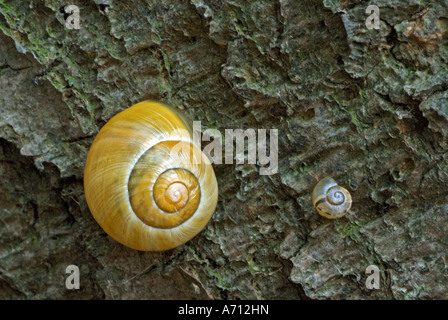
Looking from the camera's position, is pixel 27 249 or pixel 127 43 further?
pixel 27 249

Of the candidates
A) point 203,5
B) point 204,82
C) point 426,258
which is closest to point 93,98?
point 204,82

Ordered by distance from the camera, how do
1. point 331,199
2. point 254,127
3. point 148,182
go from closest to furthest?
1. point 148,182
2. point 331,199
3. point 254,127

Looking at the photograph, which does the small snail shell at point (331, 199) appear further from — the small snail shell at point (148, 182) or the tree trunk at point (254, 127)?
the small snail shell at point (148, 182)

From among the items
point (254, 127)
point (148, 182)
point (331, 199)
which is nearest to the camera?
point (148, 182)

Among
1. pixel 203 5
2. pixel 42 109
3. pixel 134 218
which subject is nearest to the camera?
pixel 134 218

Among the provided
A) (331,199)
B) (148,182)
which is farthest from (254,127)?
(148,182)

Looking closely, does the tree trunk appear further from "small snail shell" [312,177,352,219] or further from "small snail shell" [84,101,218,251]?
"small snail shell" [84,101,218,251]

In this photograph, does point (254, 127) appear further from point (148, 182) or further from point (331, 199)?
point (148, 182)

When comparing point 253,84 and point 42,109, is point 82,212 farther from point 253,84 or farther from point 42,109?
point 253,84
